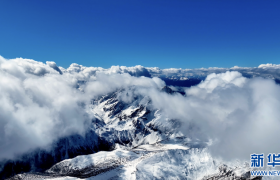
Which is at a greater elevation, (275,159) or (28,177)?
(275,159)

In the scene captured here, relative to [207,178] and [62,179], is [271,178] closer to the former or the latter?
[207,178]

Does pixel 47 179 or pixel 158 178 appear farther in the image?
pixel 158 178

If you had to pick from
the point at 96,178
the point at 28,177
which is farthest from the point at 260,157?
the point at 28,177

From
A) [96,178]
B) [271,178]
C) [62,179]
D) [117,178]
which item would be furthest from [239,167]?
[62,179]

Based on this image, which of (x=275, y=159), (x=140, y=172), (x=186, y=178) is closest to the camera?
(x=275, y=159)

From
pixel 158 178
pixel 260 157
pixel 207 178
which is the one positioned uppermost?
pixel 260 157

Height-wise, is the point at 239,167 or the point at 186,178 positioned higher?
the point at 239,167

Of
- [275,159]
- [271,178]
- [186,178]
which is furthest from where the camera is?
[186,178]

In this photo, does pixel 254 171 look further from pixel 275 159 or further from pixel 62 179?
pixel 62 179

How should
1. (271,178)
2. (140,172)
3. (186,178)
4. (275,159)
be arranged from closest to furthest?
(275,159), (271,178), (140,172), (186,178)
